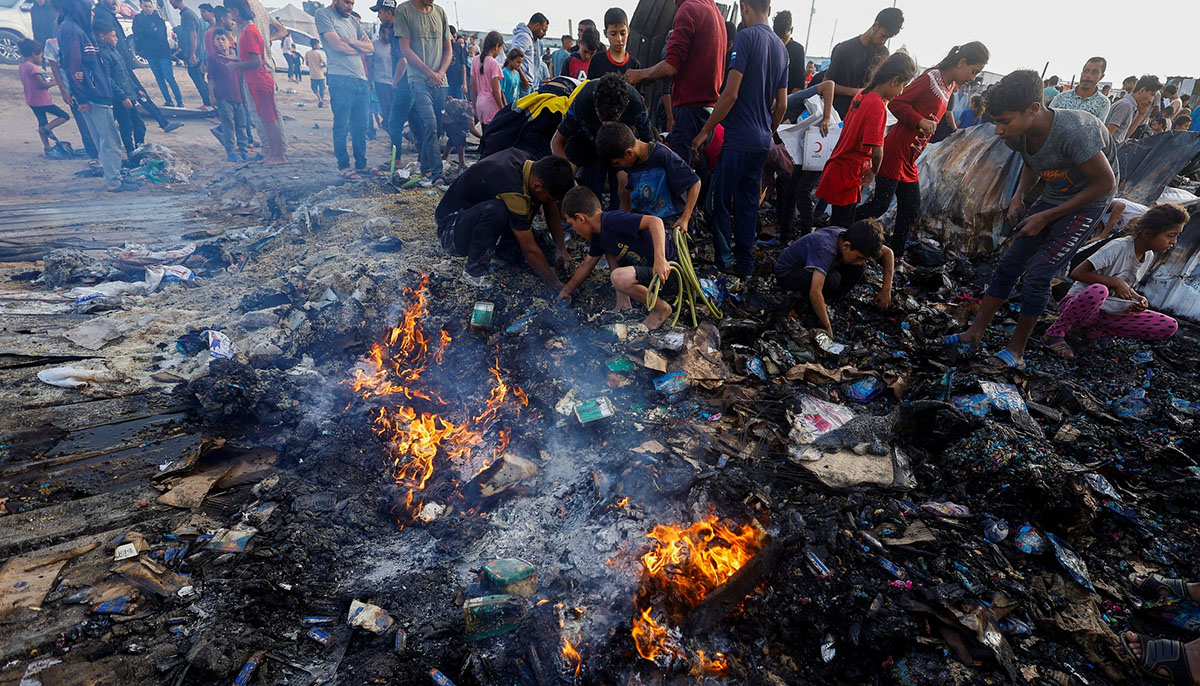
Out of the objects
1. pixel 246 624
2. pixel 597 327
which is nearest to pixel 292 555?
pixel 246 624

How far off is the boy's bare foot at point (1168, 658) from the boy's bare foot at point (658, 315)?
3.16 metres

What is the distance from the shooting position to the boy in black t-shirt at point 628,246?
421 cm

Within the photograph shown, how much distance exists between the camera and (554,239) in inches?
213

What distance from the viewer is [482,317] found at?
4.39 m

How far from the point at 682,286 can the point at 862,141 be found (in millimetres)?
2366

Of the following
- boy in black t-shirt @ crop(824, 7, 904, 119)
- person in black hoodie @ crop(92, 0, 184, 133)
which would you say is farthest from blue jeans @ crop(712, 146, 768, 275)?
person in black hoodie @ crop(92, 0, 184, 133)

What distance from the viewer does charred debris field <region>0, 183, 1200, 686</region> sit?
2.30m

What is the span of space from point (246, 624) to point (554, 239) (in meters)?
4.07

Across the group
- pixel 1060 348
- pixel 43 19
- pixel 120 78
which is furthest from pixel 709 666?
pixel 43 19

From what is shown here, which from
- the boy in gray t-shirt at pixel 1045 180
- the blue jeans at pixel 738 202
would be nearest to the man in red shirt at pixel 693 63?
the blue jeans at pixel 738 202

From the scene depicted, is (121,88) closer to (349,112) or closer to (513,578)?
(349,112)

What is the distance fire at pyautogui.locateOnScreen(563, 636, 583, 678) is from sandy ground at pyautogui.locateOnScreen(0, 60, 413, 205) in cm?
836

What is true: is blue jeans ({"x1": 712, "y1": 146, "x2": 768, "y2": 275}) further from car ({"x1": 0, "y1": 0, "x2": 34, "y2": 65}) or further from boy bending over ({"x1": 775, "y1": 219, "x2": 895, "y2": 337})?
car ({"x1": 0, "y1": 0, "x2": 34, "y2": 65})

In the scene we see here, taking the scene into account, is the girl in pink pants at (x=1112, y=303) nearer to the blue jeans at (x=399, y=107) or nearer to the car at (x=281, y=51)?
the blue jeans at (x=399, y=107)
